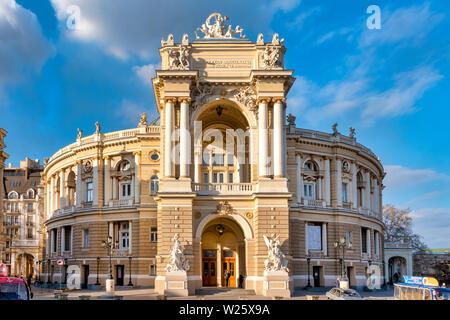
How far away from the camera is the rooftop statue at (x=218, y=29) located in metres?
50.7

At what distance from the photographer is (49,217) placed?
2864 inches

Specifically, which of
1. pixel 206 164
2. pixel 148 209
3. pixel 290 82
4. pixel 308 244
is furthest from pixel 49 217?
pixel 290 82

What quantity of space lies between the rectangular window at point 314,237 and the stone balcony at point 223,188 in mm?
15324

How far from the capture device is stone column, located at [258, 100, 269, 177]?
153 ft

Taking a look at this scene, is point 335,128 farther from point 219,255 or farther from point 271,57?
point 219,255

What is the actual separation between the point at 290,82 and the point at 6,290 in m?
29.8

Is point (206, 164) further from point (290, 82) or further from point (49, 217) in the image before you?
point (49, 217)

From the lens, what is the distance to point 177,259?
43.8m

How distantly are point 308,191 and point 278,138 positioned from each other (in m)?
16.0

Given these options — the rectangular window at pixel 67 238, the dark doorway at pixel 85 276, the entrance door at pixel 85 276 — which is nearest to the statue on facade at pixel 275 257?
the dark doorway at pixel 85 276

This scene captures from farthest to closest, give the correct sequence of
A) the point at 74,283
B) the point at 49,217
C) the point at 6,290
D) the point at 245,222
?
the point at 49,217
the point at 74,283
the point at 245,222
the point at 6,290

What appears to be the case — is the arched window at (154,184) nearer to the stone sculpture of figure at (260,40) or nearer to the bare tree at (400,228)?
the stone sculpture of figure at (260,40)

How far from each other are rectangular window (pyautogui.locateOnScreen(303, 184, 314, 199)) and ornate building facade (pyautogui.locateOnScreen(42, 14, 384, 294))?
13 cm
